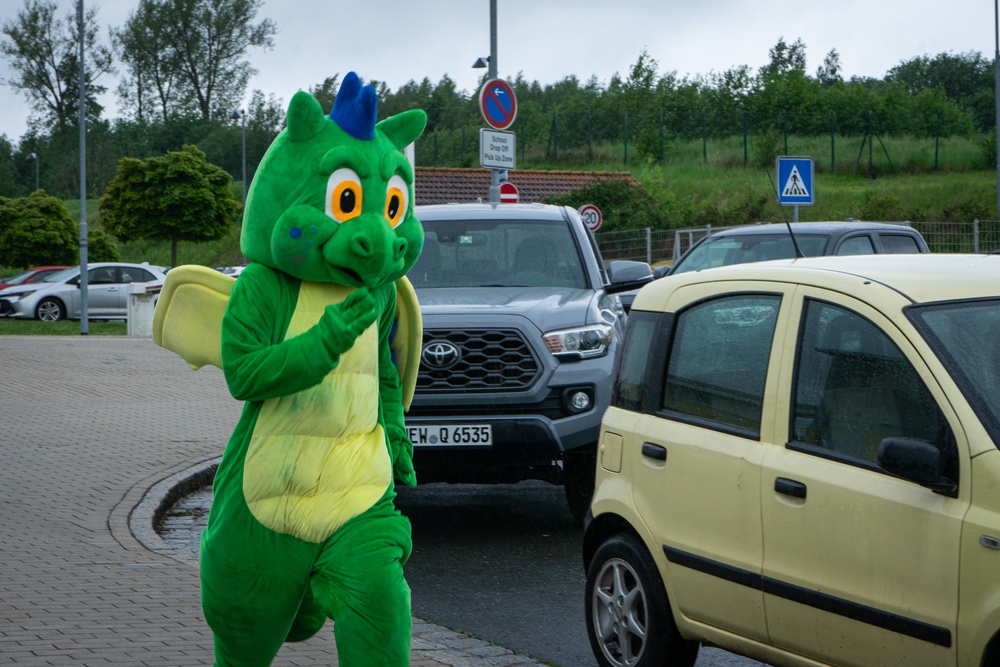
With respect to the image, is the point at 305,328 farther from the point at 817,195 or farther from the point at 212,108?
the point at 212,108

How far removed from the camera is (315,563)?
365cm

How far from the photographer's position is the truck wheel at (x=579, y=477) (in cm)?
774

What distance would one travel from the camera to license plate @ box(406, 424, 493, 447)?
7.33m

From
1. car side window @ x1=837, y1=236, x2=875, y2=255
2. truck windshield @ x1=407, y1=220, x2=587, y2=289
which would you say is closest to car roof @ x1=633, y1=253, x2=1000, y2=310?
truck windshield @ x1=407, y1=220, x2=587, y2=289

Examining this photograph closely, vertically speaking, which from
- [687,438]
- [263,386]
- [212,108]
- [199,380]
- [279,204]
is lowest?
[199,380]

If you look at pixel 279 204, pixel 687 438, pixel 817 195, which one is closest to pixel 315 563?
pixel 279 204

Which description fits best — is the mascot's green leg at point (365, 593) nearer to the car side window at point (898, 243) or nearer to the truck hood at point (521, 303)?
the truck hood at point (521, 303)

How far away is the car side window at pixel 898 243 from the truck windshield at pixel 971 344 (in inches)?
380

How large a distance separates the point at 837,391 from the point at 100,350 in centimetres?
1939

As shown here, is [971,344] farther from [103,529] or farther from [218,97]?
[218,97]

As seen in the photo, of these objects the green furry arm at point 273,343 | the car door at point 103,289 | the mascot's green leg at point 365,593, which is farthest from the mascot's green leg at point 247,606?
the car door at point 103,289

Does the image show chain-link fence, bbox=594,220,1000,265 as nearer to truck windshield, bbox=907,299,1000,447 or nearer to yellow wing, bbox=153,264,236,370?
truck windshield, bbox=907,299,1000,447

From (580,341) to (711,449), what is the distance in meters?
3.28

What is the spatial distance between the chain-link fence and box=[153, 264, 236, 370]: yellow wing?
28.8 metres
